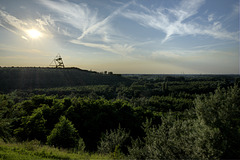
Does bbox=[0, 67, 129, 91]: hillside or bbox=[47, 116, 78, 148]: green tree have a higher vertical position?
bbox=[0, 67, 129, 91]: hillside

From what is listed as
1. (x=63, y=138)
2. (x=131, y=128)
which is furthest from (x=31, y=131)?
(x=131, y=128)

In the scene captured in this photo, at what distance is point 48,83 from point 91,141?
64.9 metres

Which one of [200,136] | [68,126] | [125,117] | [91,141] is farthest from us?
[125,117]

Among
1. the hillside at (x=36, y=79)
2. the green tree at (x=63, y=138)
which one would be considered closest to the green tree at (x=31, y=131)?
the green tree at (x=63, y=138)

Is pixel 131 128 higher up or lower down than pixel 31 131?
lower down

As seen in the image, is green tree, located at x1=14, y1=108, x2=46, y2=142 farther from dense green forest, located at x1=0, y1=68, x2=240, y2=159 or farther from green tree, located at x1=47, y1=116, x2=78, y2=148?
green tree, located at x1=47, y1=116, x2=78, y2=148

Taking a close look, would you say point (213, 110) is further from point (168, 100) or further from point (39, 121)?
point (168, 100)

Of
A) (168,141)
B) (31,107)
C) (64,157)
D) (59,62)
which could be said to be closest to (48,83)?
(59,62)

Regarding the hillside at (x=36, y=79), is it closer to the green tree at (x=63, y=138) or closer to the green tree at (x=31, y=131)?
the green tree at (x=31, y=131)

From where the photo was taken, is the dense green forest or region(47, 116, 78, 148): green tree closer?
the dense green forest

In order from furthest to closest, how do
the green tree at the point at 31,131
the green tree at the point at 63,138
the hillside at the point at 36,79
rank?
the hillside at the point at 36,79, the green tree at the point at 31,131, the green tree at the point at 63,138

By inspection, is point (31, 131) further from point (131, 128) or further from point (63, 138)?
point (131, 128)

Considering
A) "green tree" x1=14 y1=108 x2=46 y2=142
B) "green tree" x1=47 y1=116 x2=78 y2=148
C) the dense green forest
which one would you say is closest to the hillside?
the dense green forest

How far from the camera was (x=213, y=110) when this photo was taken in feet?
29.0
